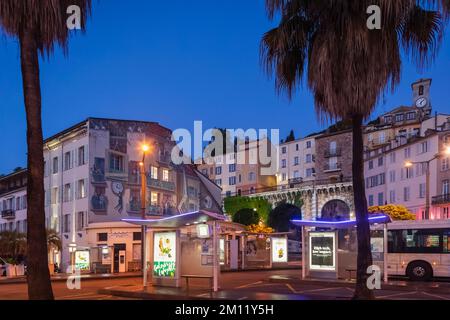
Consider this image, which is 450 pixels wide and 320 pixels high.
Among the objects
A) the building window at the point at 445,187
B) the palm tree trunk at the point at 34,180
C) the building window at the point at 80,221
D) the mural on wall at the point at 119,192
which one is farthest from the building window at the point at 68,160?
the palm tree trunk at the point at 34,180

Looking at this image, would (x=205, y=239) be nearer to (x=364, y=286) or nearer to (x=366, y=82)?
(x=364, y=286)

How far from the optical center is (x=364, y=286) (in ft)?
53.3

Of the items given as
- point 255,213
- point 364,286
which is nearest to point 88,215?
point 364,286

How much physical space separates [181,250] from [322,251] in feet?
23.2

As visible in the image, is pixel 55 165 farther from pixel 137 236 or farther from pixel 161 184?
pixel 137 236

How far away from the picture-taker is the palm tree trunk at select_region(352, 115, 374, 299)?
16.3 metres

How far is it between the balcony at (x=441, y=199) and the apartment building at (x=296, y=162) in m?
42.3

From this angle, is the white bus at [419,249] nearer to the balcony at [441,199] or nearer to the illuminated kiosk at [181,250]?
the illuminated kiosk at [181,250]

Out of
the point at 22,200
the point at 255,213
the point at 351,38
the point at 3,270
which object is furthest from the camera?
the point at 255,213

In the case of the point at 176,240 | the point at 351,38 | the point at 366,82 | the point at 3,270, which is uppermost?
the point at 351,38

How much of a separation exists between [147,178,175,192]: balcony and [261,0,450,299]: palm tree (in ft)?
129

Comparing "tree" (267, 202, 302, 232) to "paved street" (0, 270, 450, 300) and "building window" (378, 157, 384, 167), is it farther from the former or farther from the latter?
"paved street" (0, 270, 450, 300)
